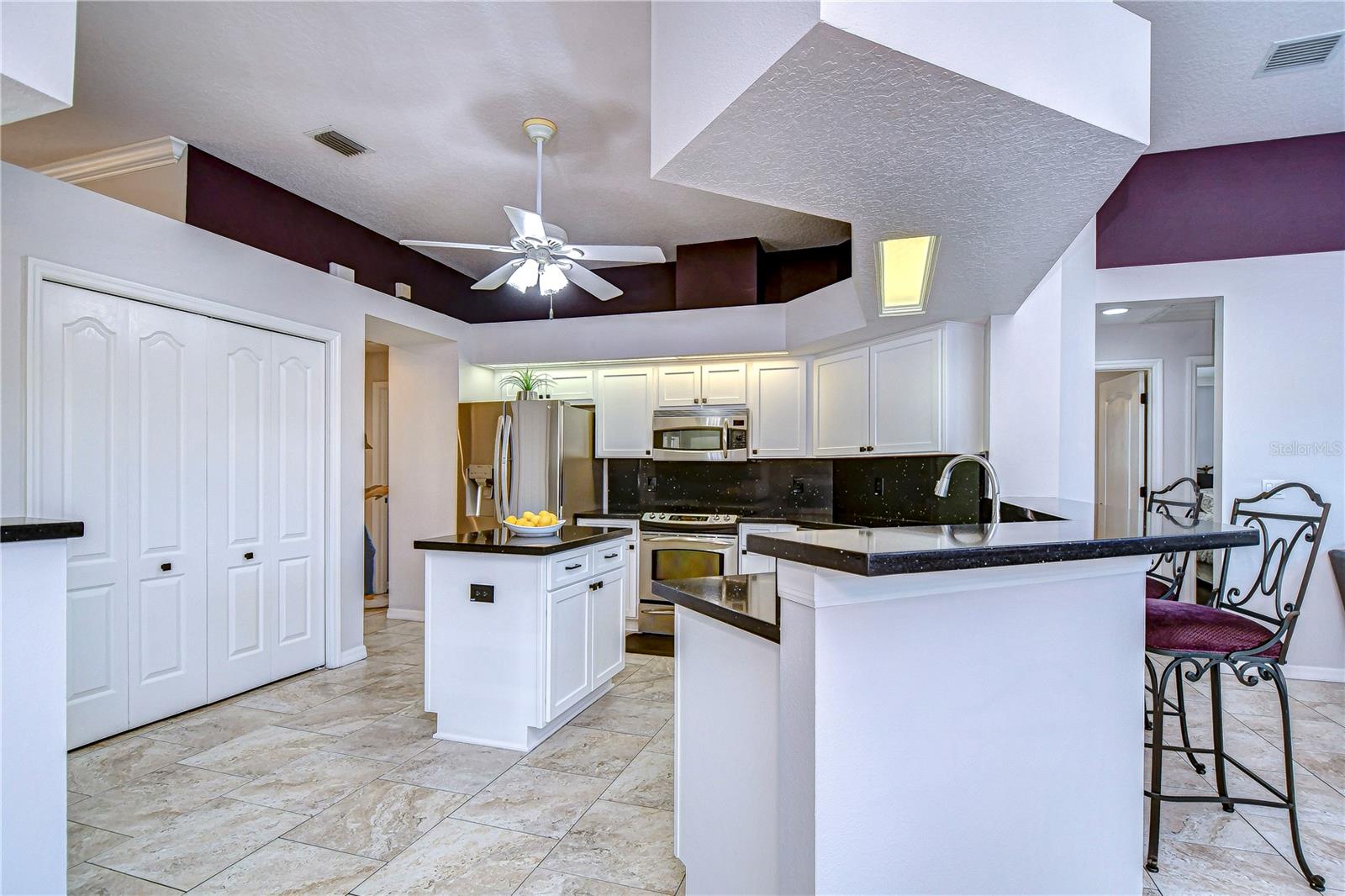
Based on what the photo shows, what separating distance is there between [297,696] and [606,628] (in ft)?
5.73

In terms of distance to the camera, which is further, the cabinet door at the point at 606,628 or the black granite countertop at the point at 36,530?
the cabinet door at the point at 606,628

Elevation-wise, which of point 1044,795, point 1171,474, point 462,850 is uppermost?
point 1171,474

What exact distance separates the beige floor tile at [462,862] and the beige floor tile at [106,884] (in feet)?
1.97

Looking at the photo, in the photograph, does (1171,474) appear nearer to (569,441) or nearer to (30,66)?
(569,441)

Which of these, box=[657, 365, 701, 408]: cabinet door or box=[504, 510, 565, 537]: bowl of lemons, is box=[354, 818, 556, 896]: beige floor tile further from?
box=[657, 365, 701, 408]: cabinet door

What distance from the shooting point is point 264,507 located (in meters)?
3.63

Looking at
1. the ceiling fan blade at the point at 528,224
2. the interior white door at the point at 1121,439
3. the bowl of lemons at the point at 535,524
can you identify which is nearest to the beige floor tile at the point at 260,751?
the bowl of lemons at the point at 535,524

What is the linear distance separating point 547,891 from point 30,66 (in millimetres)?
2582

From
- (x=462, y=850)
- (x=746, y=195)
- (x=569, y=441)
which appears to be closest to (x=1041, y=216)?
(x=746, y=195)

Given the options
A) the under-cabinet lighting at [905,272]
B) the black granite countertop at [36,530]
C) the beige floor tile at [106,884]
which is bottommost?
the beige floor tile at [106,884]

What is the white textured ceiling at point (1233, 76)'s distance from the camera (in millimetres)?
2533

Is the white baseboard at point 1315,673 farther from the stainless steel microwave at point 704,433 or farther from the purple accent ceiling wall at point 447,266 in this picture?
the purple accent ceiling wall at point 447,266

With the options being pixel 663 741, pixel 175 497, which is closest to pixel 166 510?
pixel 175 497

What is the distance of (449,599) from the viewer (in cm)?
296
